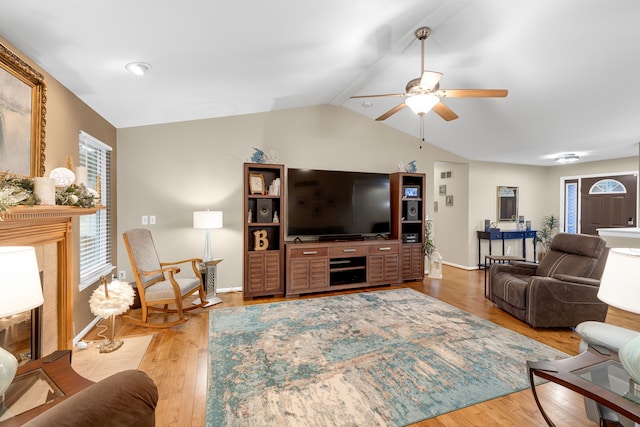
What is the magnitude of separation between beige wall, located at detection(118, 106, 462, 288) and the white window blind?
25 cm

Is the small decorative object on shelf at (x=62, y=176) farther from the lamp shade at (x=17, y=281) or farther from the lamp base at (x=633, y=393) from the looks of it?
the lamp base at (x=633, y=393)

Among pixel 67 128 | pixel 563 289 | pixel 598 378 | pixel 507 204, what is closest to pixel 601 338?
pixel 598 378

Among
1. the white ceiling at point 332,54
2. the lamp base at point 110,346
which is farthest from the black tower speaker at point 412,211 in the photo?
the lamp base at point 110,346

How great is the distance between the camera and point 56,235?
86.7 inches

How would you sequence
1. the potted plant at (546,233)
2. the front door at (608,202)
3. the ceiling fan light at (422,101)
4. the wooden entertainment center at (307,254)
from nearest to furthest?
the ceiling fan light at (422,101) < the wooden entertainment center at (307,254) < the front door at (608,202) < the potted plant at (546,233)

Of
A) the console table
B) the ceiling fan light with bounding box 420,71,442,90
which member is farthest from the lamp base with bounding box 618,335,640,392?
the console table

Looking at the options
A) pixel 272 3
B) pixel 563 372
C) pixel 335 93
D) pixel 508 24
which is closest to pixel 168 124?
pixel 335 93

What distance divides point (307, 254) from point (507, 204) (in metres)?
4.98

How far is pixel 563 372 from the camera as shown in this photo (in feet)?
4.75

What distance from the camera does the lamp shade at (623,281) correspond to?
4.23 feet

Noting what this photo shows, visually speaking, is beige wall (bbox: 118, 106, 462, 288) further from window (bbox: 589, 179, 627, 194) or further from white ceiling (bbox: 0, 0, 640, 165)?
window (bbox: 589, 179, 627, 194)

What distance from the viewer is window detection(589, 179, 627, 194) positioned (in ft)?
19.2

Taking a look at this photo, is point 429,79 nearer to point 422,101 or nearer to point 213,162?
point 422,101

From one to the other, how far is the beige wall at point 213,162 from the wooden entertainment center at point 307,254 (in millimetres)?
349
